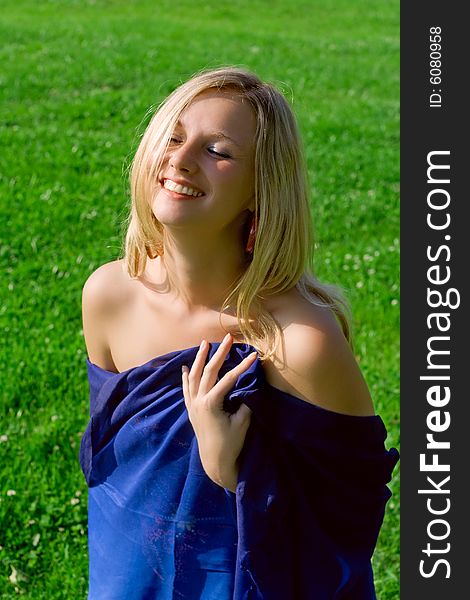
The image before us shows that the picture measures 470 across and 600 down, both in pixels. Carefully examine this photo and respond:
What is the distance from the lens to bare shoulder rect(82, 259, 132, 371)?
291cm

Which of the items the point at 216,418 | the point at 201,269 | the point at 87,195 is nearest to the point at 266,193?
the point at 201,269

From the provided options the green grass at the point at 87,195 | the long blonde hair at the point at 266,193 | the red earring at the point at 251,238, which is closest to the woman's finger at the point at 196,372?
the long blonde hair at the point at 266,193

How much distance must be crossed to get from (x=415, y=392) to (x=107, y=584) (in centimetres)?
207

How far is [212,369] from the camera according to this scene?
8.24 ft

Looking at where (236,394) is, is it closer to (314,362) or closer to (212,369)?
(212,369)

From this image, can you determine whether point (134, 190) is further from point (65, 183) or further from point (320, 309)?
point (65, 183)

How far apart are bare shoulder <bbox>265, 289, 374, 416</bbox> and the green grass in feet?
2.89

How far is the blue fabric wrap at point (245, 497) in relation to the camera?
2.55m

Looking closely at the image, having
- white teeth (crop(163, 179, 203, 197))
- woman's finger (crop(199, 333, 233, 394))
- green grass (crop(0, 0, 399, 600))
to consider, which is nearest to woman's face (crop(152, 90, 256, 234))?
white teeth (crop(163, 179, 203, 197))

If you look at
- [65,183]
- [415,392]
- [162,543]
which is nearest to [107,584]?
[162,543]

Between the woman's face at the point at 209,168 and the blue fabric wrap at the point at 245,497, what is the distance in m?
0.36

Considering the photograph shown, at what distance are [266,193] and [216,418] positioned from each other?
601mm

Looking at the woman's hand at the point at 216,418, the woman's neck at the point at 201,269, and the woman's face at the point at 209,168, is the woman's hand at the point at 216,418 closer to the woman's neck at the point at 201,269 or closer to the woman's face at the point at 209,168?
the woman's neck at the point at 201,269

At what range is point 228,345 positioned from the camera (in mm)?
2576
